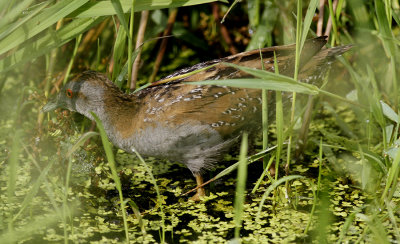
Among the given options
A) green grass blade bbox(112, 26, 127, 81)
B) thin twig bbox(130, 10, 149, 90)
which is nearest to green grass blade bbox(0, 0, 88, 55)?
green grass blade bbox(112, 26, 127, 81)

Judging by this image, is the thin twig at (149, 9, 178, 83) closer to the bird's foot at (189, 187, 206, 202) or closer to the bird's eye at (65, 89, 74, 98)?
the bird's eye at (65, 89, 74, 98)

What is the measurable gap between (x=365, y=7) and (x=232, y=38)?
1.20 m

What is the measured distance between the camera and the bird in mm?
3631

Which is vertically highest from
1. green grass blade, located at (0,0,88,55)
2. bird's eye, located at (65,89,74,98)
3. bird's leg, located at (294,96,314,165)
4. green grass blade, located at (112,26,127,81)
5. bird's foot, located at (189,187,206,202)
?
green grass blade, located at (0,0,88,55)

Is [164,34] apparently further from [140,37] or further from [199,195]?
[199,195]

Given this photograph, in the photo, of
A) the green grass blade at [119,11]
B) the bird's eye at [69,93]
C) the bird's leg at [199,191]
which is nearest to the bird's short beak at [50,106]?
the bird's eye at [69,93]

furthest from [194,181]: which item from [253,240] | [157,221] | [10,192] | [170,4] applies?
[10,192]

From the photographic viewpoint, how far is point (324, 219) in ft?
8.04

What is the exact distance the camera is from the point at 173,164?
175 inches

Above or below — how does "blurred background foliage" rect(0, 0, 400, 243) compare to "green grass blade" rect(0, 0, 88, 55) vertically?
below

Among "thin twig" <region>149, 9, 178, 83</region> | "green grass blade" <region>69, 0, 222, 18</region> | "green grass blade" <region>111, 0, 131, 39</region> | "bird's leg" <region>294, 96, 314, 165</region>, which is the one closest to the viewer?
"green grass blade" <region>111, 0, 131, 39</region>

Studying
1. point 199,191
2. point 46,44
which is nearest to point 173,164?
point 199,191

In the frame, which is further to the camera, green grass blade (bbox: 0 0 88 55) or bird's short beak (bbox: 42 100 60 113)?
bird's short beak (bbox: 42 100 60 113)

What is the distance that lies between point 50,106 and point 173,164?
3.37ft
